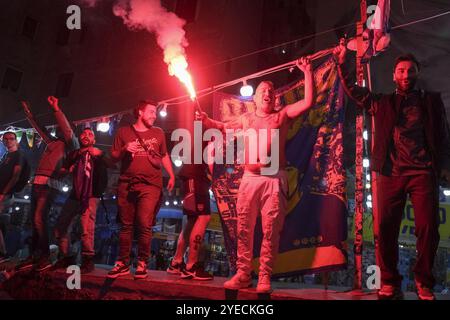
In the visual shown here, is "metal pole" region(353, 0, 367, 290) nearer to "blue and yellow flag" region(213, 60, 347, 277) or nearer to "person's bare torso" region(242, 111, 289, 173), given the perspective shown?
"blue and yellow flag" region(213, 60, 347, 277)

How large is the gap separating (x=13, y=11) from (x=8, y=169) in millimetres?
22191

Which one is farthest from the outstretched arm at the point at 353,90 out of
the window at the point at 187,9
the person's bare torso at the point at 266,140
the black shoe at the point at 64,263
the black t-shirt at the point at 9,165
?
the window at the point at 187,9

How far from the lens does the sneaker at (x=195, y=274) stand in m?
5.19

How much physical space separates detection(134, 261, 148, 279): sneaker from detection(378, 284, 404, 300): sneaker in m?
3.07

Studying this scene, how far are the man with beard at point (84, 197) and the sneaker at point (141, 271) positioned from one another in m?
1.14

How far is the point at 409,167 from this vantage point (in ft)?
13.5

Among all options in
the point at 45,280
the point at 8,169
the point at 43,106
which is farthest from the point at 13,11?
the point at 45,280

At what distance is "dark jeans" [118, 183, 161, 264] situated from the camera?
16.8ft

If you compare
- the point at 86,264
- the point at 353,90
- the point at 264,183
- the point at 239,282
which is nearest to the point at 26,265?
the point at 86,264

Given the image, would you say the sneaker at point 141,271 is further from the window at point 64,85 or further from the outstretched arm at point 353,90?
the window at point 64,85

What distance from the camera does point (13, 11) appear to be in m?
24.0

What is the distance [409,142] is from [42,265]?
19.2ft

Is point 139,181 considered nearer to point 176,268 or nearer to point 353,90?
point 176,268

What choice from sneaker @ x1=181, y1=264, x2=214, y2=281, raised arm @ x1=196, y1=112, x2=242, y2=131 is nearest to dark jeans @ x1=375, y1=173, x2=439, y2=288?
raised arm @ x1=196, y1=112, x2=242, y2=131
